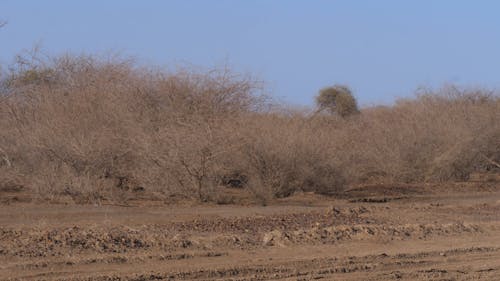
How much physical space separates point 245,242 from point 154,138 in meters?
6.91

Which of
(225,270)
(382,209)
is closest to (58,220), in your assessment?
(225,270)

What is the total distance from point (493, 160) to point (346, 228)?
1578 centimetres

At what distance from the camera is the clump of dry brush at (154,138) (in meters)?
18.2

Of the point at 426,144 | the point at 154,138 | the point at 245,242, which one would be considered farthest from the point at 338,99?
the point at 245,242

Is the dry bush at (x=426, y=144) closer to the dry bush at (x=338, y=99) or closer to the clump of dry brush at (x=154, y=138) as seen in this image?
the clump of dry brush at (x=154, y=138)

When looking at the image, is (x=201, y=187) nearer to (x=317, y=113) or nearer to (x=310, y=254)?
(x=317, y=113)

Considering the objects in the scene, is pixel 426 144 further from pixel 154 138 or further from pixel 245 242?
pixel 245 242

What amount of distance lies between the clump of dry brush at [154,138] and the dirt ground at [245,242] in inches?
37.7

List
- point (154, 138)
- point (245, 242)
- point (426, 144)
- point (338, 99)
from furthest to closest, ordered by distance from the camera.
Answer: point (338, 99) → point (426, 144) → point (154, 138) → point (245, 242)

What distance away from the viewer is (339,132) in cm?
2278

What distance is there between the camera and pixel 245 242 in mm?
12047

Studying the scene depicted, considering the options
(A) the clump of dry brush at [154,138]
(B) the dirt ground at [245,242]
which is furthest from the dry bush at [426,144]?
(B) the dirt ground at [245,242]

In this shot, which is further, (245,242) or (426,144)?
(426,144)

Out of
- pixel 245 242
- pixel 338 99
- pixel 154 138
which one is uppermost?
pixel 338 99
